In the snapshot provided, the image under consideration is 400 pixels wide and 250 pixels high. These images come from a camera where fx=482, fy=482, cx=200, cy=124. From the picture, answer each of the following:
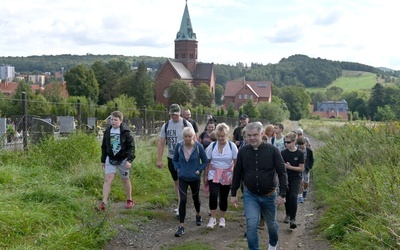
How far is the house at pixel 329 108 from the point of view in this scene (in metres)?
129

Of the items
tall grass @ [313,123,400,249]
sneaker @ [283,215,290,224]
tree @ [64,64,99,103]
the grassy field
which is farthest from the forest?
sneaker @ [283,215,290,224]

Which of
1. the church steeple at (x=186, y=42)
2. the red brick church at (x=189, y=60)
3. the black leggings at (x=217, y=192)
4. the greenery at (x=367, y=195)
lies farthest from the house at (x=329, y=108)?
the black leggings at (x=217, y=192)

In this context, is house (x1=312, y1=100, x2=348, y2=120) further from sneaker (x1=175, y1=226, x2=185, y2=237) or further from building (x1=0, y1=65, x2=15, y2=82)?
sneaker (x1=175, y1=226, x2=185, y2=237)

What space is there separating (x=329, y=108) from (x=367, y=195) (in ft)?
456

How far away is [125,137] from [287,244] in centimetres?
339

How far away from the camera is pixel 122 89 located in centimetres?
8281

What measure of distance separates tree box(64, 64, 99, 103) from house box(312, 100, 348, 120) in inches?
2691

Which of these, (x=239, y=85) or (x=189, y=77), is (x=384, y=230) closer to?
(x=189, y=77)

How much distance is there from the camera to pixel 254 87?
128m

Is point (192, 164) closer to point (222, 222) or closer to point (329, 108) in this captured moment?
point (222, 222)

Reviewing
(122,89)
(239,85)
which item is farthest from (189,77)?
(122,89)

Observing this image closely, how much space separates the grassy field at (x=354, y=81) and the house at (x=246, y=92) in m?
50.7

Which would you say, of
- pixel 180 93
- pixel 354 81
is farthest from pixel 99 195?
pixel 354 81

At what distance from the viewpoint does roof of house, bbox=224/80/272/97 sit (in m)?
124
